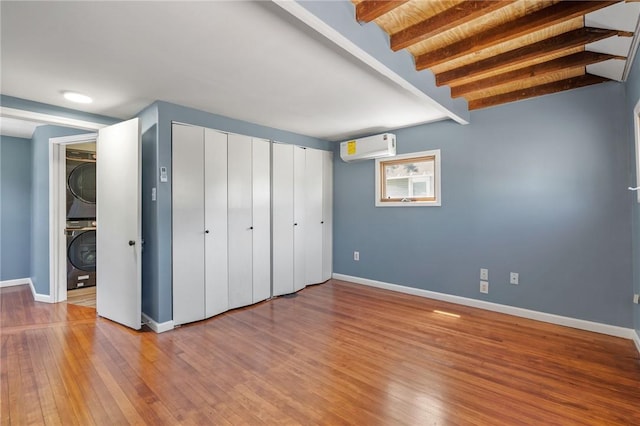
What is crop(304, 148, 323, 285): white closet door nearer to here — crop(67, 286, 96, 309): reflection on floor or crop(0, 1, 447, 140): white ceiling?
crop(0, 1, 447, 140): white ceiling

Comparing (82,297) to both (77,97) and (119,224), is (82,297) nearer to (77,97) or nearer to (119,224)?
(119,224)

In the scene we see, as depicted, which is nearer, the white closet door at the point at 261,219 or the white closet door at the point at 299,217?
the white closet door at the point at 261,219

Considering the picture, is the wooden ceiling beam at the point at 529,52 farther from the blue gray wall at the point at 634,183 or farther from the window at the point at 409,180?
the window at the point at 409,180

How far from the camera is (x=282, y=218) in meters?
3.98

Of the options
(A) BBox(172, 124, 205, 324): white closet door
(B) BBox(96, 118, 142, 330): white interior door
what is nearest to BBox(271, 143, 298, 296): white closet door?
(A) BBox(172, 124, 205, 324): white closet door

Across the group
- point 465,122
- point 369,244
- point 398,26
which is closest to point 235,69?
point 398,26

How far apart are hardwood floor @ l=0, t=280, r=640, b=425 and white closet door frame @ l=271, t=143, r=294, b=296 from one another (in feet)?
2.69

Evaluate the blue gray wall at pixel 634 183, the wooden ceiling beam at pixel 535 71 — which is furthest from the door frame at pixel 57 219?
the blue gray wall at pixel 634 183

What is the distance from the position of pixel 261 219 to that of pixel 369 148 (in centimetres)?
176

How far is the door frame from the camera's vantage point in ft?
12.0

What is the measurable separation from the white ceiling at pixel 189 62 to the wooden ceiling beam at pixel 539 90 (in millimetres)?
543

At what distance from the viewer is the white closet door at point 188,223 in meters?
2.93

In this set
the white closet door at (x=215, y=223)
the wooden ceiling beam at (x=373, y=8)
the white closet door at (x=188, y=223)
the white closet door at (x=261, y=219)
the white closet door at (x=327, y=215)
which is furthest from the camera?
the white closet door at (x=327, y=215)

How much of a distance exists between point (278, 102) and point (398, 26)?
139 cm
